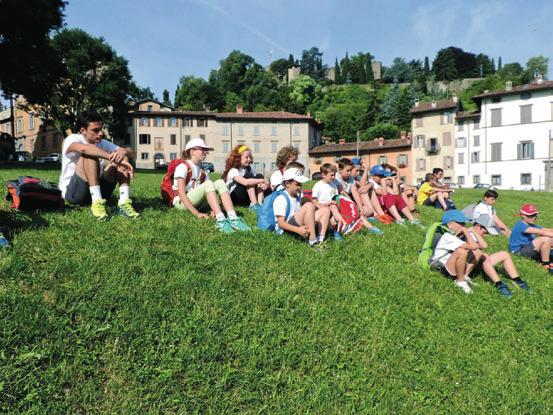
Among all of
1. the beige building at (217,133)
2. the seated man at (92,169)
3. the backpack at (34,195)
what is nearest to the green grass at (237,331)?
the backpack at (34,195)

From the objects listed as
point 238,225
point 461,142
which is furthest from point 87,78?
point 461,142

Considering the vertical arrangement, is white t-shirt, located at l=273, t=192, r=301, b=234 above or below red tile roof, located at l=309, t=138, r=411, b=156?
below

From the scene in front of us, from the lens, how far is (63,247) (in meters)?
5.44

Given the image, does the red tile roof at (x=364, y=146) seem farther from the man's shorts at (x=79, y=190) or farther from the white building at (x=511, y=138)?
the man's shorts at (x=79, y=190)

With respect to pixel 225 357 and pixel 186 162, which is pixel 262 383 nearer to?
pixel 225 357

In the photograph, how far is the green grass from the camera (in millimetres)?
3830

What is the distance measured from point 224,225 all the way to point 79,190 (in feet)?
8.06

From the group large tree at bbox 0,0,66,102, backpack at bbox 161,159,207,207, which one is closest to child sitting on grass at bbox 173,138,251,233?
backpack at bbox 161,159,207,207

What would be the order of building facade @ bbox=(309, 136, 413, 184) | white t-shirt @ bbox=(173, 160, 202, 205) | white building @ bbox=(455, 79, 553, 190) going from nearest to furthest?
white t-shirt @ bbox=(173, 160, 202, 205) < white building @ bbox=(455, 79, 553, 190) < building facade @ bbox=(309, 136, 413, 184)

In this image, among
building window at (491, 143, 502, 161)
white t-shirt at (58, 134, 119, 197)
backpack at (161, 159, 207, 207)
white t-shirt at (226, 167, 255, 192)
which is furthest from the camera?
building window at (491, 143, 502, 161)

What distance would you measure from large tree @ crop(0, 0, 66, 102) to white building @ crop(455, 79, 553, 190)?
51.6m

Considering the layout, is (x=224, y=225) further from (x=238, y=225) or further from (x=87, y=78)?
(x=87, y=78)

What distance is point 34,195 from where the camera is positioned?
702 cm

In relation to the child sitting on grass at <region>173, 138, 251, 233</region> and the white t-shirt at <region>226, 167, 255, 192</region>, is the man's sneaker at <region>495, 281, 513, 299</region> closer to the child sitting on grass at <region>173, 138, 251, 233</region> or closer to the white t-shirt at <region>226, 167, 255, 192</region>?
the child sitting on grass at <region>173, 138, 251, 233</region>
